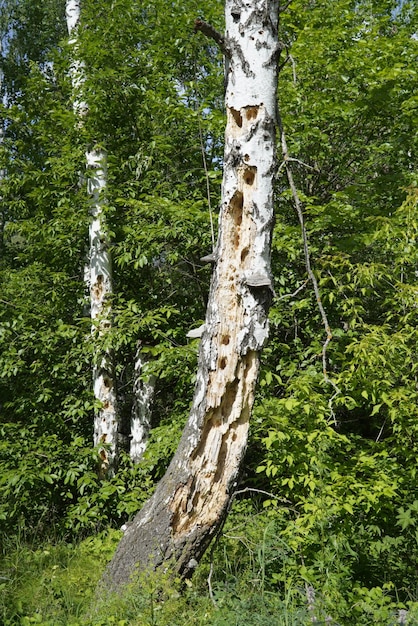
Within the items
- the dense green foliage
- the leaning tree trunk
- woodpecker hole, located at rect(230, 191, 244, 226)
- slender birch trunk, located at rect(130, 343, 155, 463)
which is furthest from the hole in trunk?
slender birch trunk, located at rect(130, 343, 155, 463)

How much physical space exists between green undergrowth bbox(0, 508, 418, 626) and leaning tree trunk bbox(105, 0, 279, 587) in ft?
0.69

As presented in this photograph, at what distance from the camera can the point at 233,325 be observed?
9.99 ft

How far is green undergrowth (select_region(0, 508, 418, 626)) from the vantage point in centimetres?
264

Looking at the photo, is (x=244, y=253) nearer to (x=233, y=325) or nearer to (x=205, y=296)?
(x=233, y=325)

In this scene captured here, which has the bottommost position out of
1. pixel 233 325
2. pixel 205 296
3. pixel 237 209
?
pixel 233 325

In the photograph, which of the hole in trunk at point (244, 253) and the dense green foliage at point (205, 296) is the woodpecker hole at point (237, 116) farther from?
the dense green foliage at point (205, 296)

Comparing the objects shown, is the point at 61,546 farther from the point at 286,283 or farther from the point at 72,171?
the point at 72,171

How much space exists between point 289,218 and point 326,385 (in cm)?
195

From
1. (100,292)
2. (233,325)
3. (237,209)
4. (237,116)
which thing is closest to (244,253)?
(237,209)

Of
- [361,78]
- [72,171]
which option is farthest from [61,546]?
[361,78]

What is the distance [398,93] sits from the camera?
17.1 ft

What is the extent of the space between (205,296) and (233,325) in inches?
113

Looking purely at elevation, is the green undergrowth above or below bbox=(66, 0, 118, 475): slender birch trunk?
below

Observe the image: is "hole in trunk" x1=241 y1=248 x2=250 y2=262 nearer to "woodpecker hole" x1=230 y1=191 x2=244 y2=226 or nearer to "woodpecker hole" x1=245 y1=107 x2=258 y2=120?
"woodpecker hole" x1=230 y1=191 x2=244 y2=226
